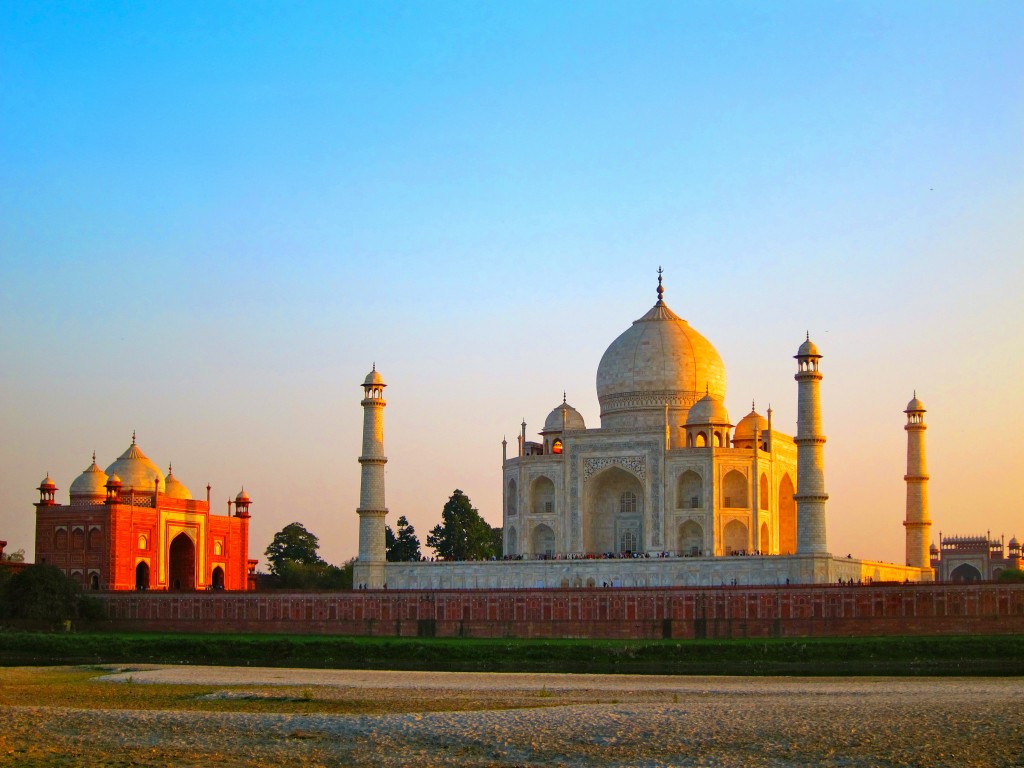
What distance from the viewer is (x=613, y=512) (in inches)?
1831

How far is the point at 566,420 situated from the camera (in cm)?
4725

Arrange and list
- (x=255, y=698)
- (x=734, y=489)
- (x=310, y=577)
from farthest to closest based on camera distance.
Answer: (x=310, y=577) → (x=734, y=489) → (x=255, y=698)

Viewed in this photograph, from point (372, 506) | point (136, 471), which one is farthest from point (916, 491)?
point (136, 471)

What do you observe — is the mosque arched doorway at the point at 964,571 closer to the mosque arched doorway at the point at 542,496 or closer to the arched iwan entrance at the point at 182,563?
the mosque arched doorway at the point at 542,496

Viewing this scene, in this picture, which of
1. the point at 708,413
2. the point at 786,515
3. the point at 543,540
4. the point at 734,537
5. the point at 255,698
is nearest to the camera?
the point at 255,698

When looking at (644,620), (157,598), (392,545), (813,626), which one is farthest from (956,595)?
(392,545)

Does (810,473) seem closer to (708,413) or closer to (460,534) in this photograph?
(708,413)

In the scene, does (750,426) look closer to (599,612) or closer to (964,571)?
(599,612)

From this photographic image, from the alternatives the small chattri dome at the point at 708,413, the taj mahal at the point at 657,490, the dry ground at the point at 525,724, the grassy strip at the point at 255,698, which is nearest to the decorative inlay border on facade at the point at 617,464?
the taj mahal at the point at 657,490

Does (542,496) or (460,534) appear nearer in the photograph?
(542,496)

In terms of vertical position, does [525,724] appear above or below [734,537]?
below

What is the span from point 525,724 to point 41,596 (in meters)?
26.4

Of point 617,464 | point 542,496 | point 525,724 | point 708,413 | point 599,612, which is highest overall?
point 708,413

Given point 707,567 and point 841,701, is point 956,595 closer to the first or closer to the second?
point 707,567
